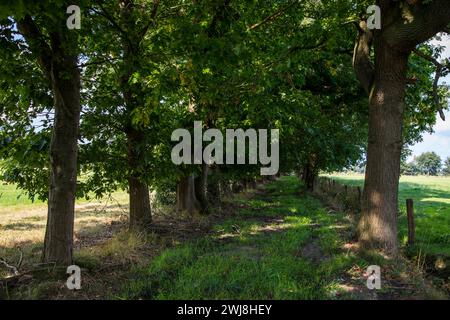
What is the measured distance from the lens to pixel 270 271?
23.4 ft

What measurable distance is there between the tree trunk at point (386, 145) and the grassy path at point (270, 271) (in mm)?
830

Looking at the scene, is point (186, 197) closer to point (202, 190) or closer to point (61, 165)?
point (202, 190)

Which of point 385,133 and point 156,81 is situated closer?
point 156,81

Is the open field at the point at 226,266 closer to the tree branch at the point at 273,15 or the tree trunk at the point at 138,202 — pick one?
the tree trunk at the point at 138,202

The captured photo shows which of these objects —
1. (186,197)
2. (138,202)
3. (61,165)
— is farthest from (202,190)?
(61,165)

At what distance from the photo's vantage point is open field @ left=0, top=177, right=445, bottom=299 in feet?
20.4

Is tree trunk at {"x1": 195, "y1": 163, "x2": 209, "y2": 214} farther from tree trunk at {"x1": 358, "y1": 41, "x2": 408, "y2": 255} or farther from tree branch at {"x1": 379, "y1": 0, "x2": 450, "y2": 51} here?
tree branch at {"x1": 379, "y1": 0, "x2": 450, "y2": 51}

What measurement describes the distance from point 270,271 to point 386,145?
13.8ft

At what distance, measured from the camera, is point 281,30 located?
12.6 metres

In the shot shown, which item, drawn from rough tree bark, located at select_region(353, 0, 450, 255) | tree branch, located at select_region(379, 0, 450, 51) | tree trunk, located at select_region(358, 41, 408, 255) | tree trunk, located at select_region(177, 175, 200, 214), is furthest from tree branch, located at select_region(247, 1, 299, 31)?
tree trunk, located at select_region(177, 175, 200, 214)

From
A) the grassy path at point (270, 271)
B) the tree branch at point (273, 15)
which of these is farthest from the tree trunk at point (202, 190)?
the tree branch at point (273, 15)

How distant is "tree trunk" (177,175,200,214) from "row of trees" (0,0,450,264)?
3.40 metres

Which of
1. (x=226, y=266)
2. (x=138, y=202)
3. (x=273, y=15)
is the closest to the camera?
(x=226, y=266)
